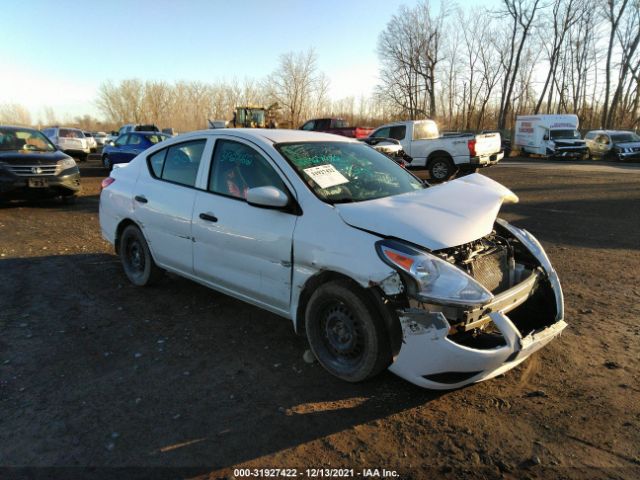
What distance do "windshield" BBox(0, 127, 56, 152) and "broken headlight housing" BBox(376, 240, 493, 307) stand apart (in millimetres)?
10162

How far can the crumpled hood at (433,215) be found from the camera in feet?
9.34

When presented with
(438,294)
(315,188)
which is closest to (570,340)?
(438,294)

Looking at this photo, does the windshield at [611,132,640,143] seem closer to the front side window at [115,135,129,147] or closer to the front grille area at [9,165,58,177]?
the front side window at [115,135,129,147]

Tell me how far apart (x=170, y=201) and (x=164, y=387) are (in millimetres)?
1910

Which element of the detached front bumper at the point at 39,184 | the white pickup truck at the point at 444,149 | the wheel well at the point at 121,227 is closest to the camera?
the wheel well at the point at 121,227

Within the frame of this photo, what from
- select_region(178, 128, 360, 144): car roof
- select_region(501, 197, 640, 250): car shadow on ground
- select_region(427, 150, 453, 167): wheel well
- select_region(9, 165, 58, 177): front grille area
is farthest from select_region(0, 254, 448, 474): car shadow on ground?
select_region(427, 150, 453, 167): wheel well

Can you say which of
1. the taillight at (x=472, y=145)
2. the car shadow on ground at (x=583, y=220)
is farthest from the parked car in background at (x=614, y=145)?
the car shadow on ground at (x=583, y=220)

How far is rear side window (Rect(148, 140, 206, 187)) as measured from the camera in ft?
13.9

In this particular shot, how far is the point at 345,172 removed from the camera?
12.3 ft

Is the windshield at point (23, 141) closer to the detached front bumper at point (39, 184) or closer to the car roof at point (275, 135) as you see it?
the detached front bumper at point (39, 184)

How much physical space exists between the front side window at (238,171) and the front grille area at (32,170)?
7.28m

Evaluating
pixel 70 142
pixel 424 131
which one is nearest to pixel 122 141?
pixel 70 142

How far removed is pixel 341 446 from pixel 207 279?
6.91 feet

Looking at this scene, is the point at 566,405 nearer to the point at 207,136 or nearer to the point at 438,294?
the point at 438,294
